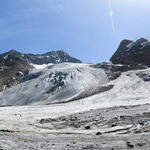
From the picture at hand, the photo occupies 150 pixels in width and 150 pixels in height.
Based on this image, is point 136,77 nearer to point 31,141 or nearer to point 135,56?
point 135,56

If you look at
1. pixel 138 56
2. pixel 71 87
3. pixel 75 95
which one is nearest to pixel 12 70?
pixel 138 56

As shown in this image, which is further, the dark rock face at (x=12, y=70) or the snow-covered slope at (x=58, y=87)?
the dark rock face at (x=12, y=70)

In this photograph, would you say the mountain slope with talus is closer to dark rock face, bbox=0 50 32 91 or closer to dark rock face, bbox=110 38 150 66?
dark rock face, bbox=110 38 150 66

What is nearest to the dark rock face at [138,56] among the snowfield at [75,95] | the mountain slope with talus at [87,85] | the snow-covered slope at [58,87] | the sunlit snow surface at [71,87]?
the mountain slope with talus at [87,85]

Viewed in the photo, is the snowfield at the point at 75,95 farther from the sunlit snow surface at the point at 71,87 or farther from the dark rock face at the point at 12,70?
the dark rock face at the point at 12,70

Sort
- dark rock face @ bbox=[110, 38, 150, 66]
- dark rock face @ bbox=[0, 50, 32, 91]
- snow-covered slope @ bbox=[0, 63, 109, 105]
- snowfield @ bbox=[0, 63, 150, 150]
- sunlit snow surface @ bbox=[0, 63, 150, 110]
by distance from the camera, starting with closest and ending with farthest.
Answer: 1. snowfield @ bbox=[0, 63, 150, 150]
2. sunlit snow surface @ bbox=[0, 63, 150, 110]
3. snow-covered slope @ bbox=[0, 63, 109, 105]
4. dark rock face @ bbox=[110, 38, 150, 66]
5. dark rock face @ bbox=[0, 50, 32, 91]

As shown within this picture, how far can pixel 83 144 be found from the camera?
1719 cm

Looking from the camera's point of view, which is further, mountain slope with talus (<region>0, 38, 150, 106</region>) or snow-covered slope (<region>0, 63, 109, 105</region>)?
snow-covered slope (<region>0, 63, 109, 105</region>)

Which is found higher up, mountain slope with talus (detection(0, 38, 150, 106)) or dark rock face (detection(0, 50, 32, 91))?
dark rock face (detection(0, 50, 32, 91))

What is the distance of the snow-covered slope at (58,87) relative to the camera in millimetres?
94562

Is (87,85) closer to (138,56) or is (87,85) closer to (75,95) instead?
(75,95)

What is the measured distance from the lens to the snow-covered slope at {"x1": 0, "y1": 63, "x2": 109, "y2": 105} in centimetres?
9456

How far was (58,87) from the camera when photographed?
104 meters

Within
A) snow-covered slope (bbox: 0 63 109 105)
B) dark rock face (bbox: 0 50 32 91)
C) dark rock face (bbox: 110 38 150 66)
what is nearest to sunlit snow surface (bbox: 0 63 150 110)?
snow-covered slope (bbox: 0 63 109 105)
